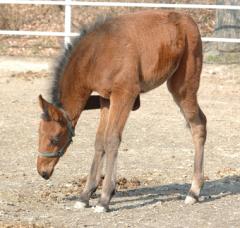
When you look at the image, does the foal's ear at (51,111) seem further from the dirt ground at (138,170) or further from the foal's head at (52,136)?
the dirt ground at (138,170)

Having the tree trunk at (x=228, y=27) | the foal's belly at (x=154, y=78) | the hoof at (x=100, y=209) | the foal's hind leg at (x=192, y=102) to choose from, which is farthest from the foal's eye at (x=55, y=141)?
the tree trunk at (x=228, y=27)

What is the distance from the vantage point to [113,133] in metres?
7.33

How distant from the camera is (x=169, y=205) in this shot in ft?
25.2

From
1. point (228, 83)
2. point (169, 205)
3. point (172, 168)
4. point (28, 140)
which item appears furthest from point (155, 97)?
point (169, 205)

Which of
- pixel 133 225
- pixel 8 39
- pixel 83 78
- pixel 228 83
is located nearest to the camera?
pixel 133 225

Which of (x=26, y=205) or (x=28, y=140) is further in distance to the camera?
(x=28, y=140)

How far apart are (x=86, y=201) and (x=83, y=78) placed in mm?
1125

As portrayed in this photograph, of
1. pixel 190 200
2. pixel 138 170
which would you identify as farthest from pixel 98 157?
pixel 138 170

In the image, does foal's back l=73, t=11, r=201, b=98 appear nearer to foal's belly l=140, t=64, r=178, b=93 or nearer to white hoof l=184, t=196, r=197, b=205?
foal's belly l=140, t=64, r=178, b=93

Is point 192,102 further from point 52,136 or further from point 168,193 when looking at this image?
point 52,136

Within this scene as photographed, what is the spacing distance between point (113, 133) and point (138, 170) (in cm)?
193

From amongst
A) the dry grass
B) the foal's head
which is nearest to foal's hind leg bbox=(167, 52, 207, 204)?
the foal's head

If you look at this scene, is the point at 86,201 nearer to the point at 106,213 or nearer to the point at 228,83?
the point at 106,213

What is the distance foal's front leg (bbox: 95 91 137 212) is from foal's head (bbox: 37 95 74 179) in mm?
358
